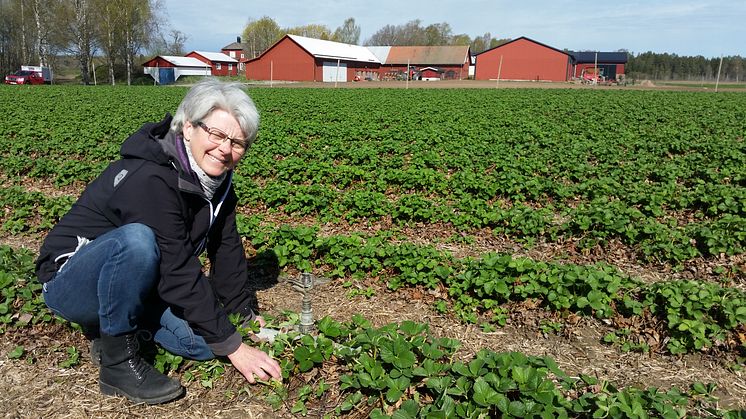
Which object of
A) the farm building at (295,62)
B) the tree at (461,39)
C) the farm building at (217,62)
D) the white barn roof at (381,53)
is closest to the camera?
the farm building at (295,62)

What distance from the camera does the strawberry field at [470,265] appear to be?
269cm

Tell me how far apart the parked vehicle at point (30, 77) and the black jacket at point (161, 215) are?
49.2m

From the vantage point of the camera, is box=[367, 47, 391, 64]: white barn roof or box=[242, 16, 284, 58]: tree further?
box=[242, 16, 284, 58]: tree

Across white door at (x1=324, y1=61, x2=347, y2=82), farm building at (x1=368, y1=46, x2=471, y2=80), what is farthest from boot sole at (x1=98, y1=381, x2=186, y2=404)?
farm building at (x1=368, y1=46, x2=471, y2=80)

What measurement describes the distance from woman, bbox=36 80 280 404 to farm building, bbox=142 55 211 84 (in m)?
60.4

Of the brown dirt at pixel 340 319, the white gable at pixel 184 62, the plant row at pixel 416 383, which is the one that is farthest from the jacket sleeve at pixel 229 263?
the white gable at pixel 184 62

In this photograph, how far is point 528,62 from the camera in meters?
60.5

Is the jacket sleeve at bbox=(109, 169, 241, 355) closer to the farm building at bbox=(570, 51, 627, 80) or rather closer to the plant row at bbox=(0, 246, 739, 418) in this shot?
the plant row at bbox=(0, 246, 739, 418)

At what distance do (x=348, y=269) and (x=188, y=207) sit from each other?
2.22 metres

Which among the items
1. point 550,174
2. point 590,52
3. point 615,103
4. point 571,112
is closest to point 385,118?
point 571,112

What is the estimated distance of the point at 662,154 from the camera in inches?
412

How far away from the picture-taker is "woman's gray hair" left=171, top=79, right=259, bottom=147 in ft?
8.57

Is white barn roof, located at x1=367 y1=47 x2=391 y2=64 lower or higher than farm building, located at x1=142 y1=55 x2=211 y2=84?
higher

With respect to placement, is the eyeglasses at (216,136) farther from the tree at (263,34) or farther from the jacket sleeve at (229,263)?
the tree at (263,34)
